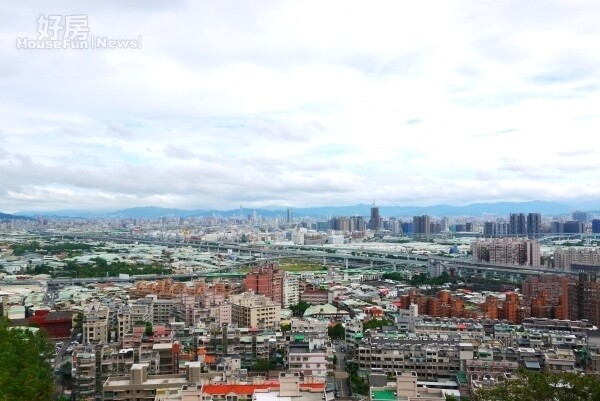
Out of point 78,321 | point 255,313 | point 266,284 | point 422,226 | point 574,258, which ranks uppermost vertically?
point 422,226

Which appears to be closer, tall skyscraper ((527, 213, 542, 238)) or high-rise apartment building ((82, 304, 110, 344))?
high-rise apartment building ((82, 304, 110, 344))

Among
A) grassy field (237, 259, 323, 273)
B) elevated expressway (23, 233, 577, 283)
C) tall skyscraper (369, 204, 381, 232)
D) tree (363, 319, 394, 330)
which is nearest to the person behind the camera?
tree (363, 319, 394, 330)

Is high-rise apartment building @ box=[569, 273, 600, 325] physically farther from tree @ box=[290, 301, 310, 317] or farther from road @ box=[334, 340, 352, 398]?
tree @ box=[290, 301, 310, 317]

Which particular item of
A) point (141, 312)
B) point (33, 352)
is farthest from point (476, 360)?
point (141, 312)

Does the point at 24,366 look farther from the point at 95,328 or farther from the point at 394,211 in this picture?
the point at 394,211

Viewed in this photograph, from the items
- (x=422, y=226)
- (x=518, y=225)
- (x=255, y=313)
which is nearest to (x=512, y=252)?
(x=255, y=313)

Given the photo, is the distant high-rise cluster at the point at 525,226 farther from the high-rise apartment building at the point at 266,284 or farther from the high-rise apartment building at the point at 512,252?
the high-rise apartment building at the point at 266,284

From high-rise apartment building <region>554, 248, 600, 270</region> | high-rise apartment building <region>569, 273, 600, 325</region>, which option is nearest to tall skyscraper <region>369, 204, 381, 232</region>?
high-rise apartment building <region>554, 248, 600, 270</region>

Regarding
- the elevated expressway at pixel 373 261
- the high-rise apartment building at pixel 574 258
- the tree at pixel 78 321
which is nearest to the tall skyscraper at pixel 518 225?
the elevated expressway at pixel 373 261
